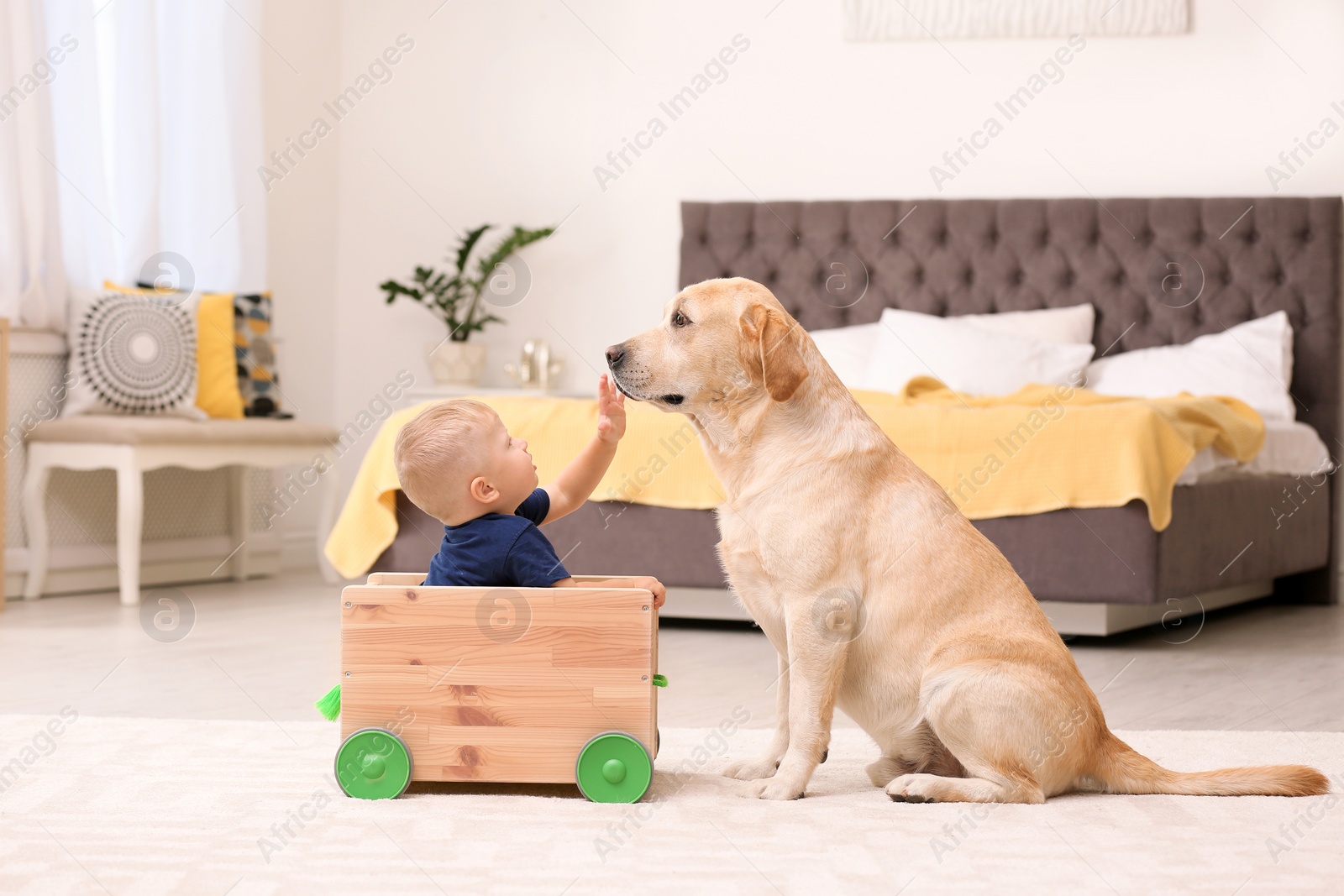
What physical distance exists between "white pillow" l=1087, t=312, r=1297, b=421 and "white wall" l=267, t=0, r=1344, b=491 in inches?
26.7

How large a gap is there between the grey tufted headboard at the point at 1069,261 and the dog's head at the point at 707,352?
3.62 meters

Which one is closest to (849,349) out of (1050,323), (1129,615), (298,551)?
(1050,323)

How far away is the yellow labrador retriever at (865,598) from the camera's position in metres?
1.70

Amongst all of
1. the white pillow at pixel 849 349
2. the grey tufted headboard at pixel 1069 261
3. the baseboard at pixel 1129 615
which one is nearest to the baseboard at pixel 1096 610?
the baseboard at pixel 1129 615

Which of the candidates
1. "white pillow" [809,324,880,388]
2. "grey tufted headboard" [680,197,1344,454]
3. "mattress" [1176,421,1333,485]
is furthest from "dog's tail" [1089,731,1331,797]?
"grey tufted headboard" [680,197,1344,454]

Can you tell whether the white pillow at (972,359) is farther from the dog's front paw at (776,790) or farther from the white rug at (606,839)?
the dog's front paw at (776,790)

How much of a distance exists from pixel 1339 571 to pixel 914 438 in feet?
7.74

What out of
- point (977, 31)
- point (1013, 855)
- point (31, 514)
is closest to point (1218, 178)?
point (977, 31)

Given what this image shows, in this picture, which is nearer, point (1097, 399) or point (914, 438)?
point (914, 438)

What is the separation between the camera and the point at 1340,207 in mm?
4789

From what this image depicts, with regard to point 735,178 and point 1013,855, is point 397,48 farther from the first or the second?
point 1013,855

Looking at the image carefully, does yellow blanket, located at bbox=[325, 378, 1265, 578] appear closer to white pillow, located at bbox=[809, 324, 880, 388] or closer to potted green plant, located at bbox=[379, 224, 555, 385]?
white pillow, located at bbox=[809, 324, 880, 388]

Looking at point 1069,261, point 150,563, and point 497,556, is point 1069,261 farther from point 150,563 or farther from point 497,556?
point 497,556

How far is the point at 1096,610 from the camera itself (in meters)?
3.39
